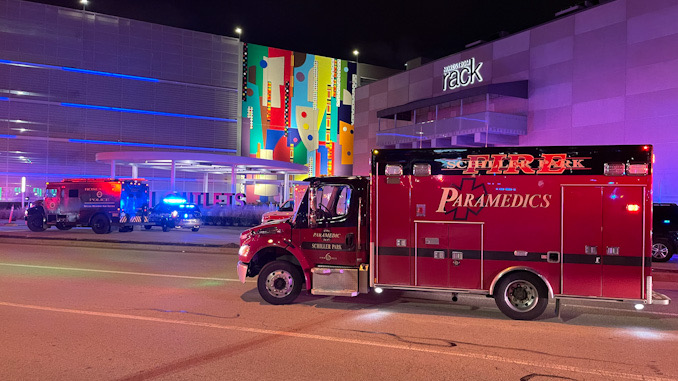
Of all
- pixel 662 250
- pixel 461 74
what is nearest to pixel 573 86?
pixel 461 74

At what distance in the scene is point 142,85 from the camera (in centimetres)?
4869

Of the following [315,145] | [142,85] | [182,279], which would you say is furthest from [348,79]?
[182,279]

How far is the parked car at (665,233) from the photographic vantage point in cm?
1494

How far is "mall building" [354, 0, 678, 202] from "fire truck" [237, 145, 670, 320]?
19612 millimetres

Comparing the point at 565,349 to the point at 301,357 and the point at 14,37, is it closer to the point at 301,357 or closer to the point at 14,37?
the point at 301,357

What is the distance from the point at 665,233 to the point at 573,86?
50.8ft

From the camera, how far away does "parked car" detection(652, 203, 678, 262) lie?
14.9 m

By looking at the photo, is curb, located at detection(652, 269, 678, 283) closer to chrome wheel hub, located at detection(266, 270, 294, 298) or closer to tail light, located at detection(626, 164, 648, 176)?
tail light, located at detection(626, 164, 648, 176)

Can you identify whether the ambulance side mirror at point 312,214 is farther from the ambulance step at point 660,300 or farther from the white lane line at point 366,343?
the ambulance step at point 660,300

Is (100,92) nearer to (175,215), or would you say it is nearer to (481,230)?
(175,215)

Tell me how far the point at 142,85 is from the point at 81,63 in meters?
5.58

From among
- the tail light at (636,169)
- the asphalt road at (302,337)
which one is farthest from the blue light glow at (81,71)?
the tail light at (636,169)

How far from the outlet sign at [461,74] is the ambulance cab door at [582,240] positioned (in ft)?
93.3

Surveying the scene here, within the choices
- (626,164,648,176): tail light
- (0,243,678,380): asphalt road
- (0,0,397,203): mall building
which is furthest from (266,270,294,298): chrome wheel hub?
(0,0,397,203): mall building
